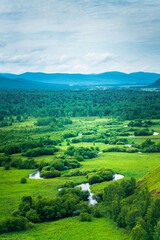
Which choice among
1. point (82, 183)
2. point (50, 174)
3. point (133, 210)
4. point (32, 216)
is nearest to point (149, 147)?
point (82, 183)

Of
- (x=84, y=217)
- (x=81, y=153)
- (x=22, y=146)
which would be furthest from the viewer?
(x=22, y=146)

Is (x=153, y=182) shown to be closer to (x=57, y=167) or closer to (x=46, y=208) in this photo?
(x=46, y=208)

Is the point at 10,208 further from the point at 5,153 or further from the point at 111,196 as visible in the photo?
the point at 5,153

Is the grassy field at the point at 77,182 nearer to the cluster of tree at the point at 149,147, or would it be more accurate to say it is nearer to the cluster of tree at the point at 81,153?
the cluster of tree at the point at 81,153

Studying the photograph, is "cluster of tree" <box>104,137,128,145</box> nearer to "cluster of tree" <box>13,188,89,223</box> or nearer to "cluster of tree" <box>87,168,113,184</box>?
"cluster of tree" <box>87,168,113,184</box>

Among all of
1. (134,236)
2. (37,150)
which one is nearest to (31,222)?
(134,236)

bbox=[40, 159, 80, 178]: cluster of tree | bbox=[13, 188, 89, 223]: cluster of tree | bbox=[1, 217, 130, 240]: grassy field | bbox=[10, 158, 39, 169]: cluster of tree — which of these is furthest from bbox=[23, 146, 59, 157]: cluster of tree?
bbox=[1, 217, 130, 240]: grassy field
